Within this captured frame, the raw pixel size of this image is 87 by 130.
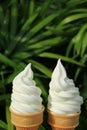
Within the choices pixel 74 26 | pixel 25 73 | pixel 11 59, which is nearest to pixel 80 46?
pixel 74 26

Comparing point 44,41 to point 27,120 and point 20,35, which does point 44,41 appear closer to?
point 20,35

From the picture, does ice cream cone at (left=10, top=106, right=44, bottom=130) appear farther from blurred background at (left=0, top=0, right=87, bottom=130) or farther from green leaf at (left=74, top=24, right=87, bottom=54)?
green leaf at (left=74, top=24, right=87, bottom=54)

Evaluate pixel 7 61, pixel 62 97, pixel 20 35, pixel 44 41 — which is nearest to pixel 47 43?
pixel 44 41

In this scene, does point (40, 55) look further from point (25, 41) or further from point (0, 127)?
point (0, 127)

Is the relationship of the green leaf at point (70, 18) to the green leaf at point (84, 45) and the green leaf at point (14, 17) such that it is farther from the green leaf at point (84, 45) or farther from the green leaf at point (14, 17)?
the green leaf at point (14, 17)

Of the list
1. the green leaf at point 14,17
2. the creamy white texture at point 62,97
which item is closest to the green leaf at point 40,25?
the green leaf at point 14,17
